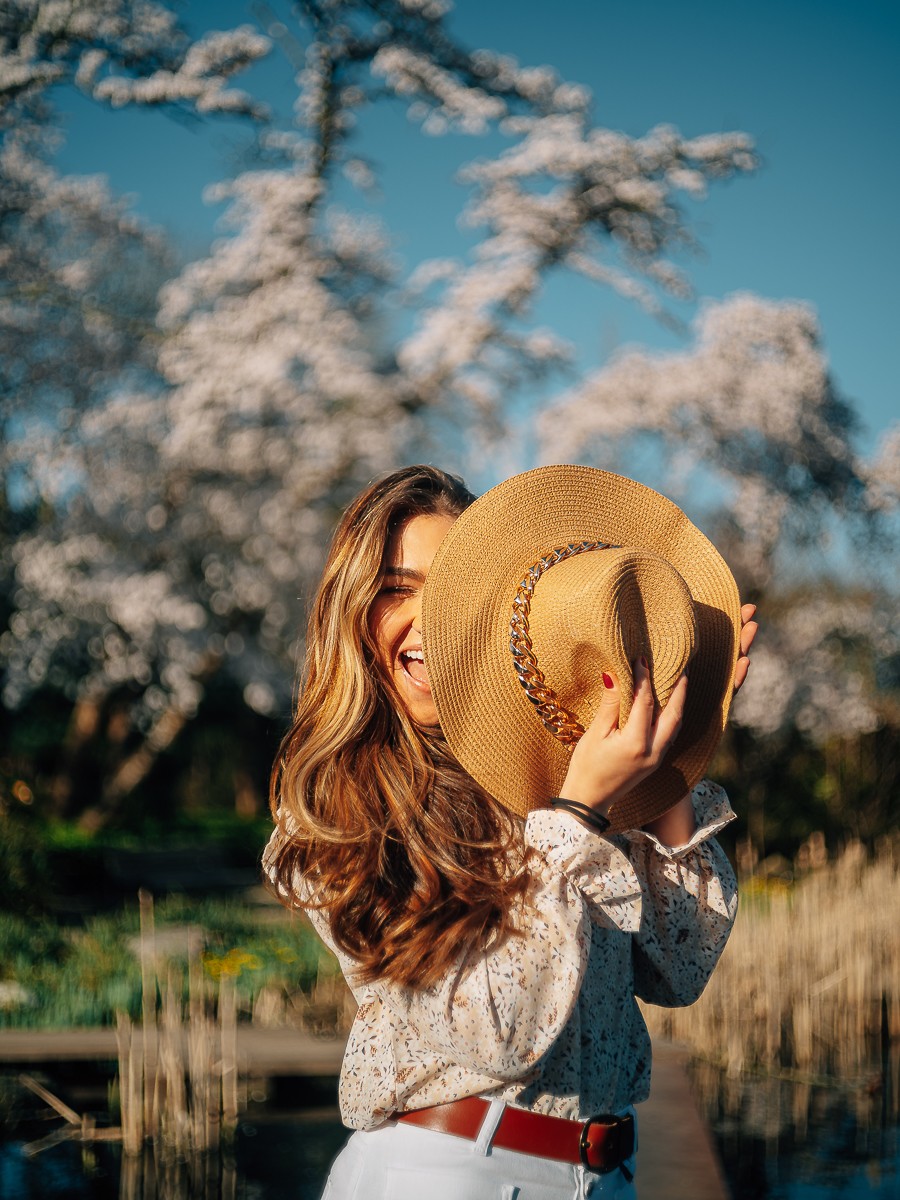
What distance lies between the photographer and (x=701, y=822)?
157 cm

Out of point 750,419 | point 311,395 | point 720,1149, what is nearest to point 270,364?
point 311,395

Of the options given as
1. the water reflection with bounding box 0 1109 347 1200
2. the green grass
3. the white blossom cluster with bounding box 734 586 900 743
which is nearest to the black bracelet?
the water reflection with bounding box 0 1109 347 1200

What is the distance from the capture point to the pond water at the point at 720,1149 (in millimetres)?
3916

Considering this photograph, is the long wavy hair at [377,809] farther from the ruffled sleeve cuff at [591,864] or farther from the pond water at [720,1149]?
the pond water at [720,1149]

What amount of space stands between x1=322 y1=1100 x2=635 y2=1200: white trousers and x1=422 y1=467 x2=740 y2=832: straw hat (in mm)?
407

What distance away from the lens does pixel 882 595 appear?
43.5ft

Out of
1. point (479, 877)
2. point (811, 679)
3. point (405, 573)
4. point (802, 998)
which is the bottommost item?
point (802, 998)

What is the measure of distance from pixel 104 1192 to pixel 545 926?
320 centimetres

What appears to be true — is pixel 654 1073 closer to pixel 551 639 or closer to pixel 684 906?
pixel 684 906

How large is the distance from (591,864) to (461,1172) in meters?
0.40

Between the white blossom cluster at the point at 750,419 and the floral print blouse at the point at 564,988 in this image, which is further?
the white blossom cluster at the point at 750,419

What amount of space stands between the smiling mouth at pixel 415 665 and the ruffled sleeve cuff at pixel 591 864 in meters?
0.30

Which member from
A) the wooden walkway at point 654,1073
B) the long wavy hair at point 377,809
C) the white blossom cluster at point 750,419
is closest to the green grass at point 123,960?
the wooden walkway at point 654,1073

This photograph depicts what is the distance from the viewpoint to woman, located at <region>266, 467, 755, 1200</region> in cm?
136
